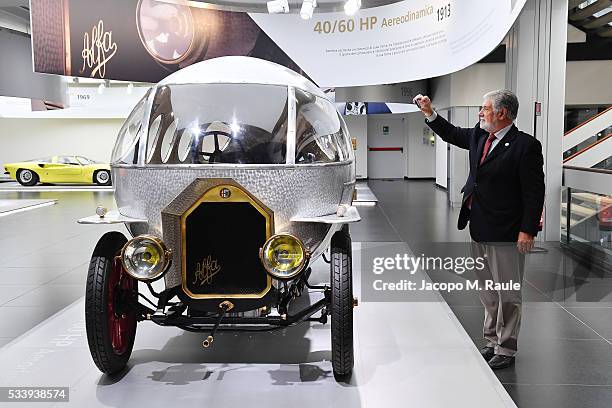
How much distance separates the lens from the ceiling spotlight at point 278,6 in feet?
33.6

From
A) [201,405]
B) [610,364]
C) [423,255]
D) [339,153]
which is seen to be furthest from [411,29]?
[201,405]

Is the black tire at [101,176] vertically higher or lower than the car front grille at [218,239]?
lower

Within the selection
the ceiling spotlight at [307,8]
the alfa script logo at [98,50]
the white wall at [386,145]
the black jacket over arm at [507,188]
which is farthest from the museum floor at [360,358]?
the white wall at [386,145]

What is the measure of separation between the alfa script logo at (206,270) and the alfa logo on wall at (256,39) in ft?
19.4

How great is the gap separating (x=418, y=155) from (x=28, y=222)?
13.7m

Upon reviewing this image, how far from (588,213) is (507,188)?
155 inches

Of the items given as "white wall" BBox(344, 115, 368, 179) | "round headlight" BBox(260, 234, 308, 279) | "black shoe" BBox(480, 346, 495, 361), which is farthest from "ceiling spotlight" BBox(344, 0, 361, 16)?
"white wall" BBox(344, 115, 368, 179)

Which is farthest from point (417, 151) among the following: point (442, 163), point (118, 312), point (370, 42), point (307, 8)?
point (118, 312)

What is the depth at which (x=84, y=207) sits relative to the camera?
13.0m

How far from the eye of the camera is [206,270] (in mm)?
3361

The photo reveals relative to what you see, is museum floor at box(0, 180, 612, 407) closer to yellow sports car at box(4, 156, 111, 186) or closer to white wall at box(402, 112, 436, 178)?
yellow sports car at box(4, 156, 111, 186)

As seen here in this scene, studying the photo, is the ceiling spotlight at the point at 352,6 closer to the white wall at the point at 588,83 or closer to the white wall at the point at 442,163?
the white wall at the point at 588,83

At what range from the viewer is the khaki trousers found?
365 centimetres

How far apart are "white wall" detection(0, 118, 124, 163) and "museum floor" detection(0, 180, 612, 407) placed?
1712 centimetres
